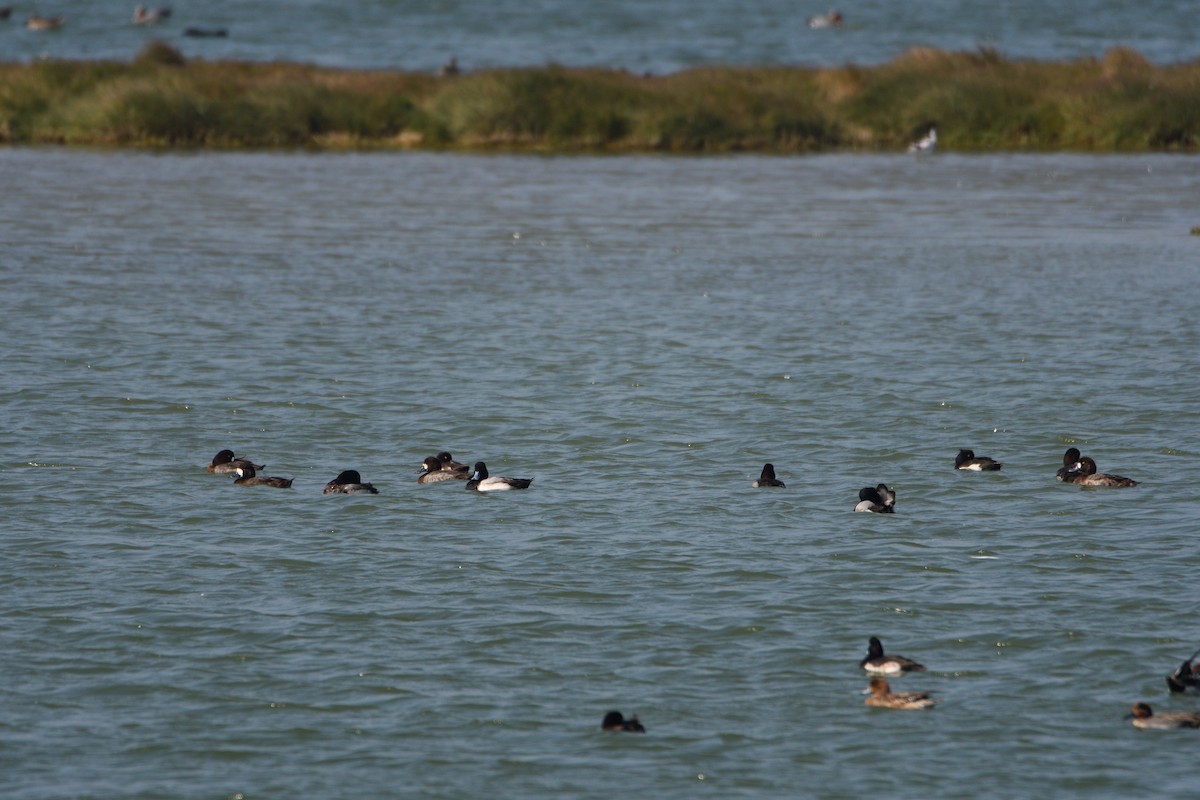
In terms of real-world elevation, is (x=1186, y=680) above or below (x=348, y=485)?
below

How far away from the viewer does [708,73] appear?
57156 mm

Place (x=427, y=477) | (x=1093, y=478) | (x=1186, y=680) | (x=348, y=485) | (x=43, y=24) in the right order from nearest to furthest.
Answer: (x=1186, y=680) → (x=348, y=485) → (x=1093, y=478) → (x=427, y=477) → (x=43, y=24)

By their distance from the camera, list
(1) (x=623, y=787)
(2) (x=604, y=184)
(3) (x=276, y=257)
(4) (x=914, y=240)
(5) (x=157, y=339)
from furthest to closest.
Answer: (2) (x=604, y=184) < (4) (x=914, y=240) < (3) (x=276, y=257) < (5) (x=157, y=339) < (1) (x=623, y=787)

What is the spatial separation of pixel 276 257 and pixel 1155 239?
60.4ft

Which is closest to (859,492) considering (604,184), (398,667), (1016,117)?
(398,667)

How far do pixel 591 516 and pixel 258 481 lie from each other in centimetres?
370

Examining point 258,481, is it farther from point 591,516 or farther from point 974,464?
point 974,464

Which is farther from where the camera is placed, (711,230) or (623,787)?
(711,230)

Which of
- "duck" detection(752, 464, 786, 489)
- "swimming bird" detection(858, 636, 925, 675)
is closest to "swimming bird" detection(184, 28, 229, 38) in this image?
"duck" detection(752, 464, 786, 489)

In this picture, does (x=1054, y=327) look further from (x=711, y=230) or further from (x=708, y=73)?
(x=708, y=73)

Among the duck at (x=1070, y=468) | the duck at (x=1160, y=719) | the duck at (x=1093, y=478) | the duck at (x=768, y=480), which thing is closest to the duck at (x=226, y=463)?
the duck at (x=768, y=480)

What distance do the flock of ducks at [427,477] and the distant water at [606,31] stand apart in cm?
5359

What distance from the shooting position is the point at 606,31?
94750mm

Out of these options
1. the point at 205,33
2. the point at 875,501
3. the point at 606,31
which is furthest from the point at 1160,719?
the point at 606,31
